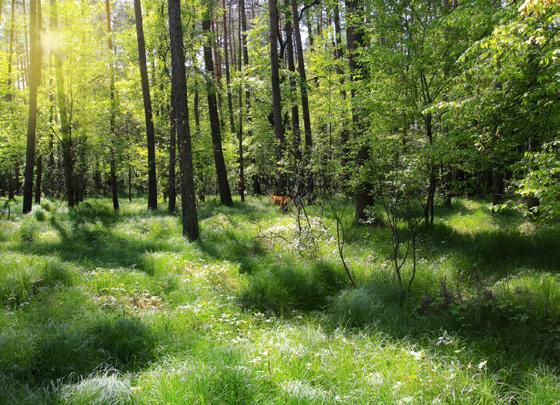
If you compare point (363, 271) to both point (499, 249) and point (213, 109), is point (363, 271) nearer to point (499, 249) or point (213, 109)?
point (499, 249)

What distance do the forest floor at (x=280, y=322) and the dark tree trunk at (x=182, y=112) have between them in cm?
98

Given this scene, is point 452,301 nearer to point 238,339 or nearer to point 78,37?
point 238,339

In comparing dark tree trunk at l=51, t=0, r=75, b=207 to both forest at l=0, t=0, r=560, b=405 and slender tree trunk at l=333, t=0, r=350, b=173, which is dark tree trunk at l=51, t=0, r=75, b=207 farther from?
slender tree trunk at l=333, t=0, r=350, b=173

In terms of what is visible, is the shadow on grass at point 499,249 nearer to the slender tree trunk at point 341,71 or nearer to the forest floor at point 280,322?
the forest floor at point 280,322

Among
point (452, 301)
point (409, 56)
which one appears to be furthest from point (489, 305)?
point (409, 56)

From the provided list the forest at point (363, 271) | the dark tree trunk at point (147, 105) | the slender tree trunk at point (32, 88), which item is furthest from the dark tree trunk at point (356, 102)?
the slender tree trunk at point (32, 88)

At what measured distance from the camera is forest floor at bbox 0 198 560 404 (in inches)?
131

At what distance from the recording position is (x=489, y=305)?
5.11m

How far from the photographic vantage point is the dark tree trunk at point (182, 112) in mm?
9484

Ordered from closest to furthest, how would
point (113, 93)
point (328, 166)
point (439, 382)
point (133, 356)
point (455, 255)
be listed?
point (439, 382) < point (133, 356) < point (455, 255) < point (328, 166) < point (113, 93)

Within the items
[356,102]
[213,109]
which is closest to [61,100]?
[213,109]

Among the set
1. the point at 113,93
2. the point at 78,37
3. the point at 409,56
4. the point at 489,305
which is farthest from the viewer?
the point at 113,93

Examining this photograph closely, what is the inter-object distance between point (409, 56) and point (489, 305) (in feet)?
20.5

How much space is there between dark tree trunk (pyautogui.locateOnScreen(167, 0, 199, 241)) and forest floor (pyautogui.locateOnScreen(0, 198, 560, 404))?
98cm
